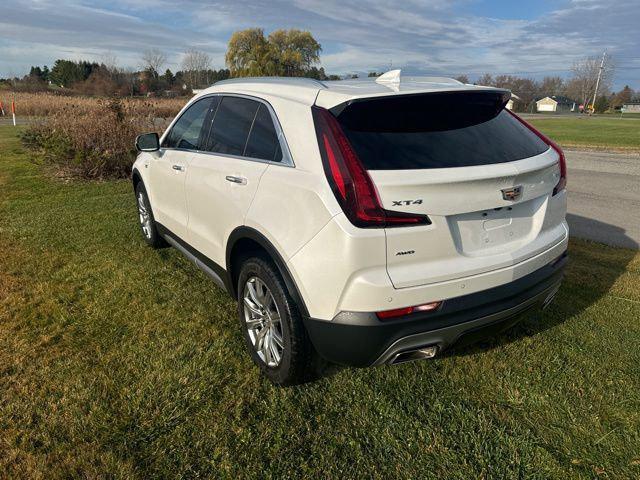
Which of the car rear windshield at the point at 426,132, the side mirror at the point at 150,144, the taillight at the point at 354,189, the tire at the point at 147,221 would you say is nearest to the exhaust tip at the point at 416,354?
the taillight at the point at 354,189

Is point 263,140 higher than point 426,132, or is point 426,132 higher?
point 426,132

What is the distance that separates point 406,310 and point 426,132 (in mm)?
914

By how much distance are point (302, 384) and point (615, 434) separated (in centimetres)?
172

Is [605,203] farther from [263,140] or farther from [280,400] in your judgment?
[280,400]

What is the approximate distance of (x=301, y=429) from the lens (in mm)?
2465

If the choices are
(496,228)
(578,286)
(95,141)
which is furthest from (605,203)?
(95,141)

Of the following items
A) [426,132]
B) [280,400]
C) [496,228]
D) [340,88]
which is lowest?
[280,400]

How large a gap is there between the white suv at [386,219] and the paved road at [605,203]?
3.62 meters

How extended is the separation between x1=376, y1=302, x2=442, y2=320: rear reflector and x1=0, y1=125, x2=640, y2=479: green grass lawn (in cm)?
71

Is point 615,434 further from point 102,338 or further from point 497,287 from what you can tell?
point 102,338

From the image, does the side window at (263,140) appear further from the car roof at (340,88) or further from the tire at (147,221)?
the tire at (147,221)

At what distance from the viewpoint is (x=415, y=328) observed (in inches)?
86.9

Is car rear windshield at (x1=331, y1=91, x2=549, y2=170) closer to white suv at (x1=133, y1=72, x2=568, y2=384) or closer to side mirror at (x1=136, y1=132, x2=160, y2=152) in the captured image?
white suv at (x1=133, y1=72, x2=568, y2=384)

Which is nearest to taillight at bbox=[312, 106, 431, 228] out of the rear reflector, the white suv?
the white suv
